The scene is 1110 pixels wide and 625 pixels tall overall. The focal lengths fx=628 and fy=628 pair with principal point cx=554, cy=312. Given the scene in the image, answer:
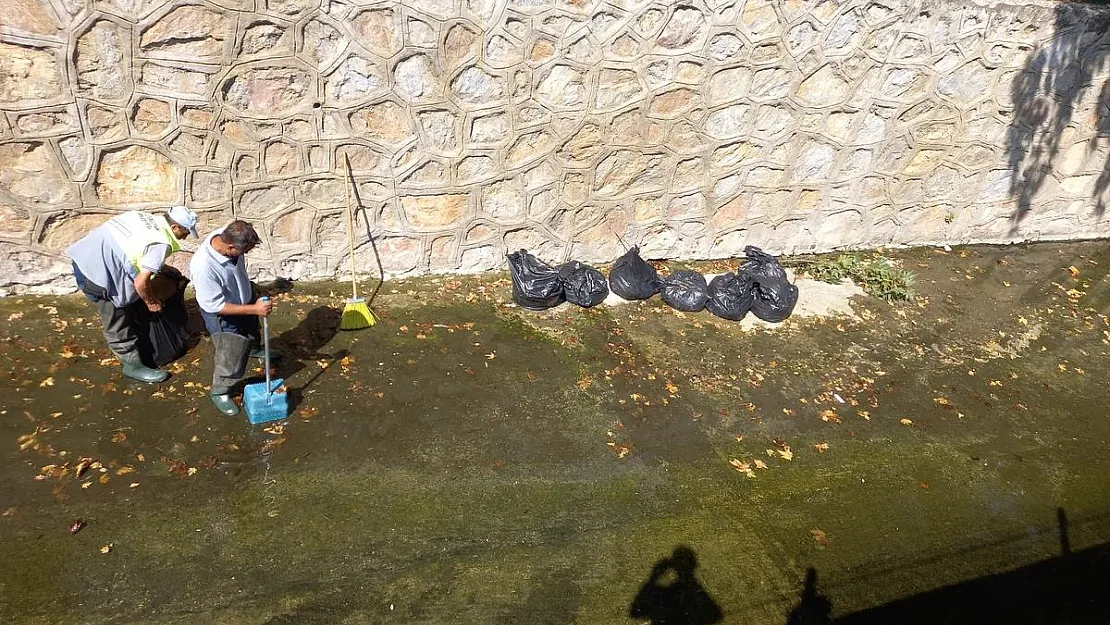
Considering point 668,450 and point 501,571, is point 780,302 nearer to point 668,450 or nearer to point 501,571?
point 668,450

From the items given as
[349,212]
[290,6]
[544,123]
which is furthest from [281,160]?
[544,123]

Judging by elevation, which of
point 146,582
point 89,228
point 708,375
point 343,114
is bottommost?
point 146,582

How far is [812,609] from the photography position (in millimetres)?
3516

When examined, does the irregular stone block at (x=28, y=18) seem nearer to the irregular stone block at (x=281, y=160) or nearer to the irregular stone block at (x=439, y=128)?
the irregular stone block at (x=281, y=160)

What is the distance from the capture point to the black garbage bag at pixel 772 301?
20.3ft

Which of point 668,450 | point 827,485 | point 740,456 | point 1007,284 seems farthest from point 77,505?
point 1007,284

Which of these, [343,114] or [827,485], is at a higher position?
[343,114]

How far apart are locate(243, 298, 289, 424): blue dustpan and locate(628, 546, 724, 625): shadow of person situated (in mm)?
2639

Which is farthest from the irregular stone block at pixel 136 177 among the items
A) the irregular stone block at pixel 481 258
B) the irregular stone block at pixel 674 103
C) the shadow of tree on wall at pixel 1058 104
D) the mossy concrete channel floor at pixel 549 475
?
the shadow of tree on wall at pixel 1058 104

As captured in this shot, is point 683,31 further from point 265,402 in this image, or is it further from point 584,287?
point 265,402

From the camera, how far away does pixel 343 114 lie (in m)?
5.30

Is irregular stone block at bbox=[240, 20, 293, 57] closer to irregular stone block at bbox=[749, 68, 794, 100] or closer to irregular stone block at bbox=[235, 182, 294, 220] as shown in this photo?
irregular stone block at bbox=[235, 182, 294, 220]

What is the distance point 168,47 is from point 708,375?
4960mm

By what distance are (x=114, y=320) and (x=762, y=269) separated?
568 centimetres
